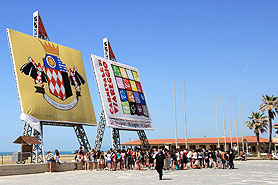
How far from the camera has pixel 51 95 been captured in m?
29.5

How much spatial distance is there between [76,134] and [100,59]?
26.4 feet

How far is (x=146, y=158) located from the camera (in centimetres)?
2523

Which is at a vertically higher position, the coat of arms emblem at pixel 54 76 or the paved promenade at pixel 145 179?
the coat of arms emblem at pixel 54 76

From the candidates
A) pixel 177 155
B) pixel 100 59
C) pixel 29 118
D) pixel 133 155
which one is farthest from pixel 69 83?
pixel 177 155

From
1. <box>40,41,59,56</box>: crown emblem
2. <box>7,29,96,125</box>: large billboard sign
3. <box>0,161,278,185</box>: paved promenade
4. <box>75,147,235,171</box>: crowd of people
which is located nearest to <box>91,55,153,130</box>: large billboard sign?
<box>7,29,96,125</box>: large billboard sign

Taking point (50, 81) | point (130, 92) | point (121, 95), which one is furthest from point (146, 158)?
point (130, 92)

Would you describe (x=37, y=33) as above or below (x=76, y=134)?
above

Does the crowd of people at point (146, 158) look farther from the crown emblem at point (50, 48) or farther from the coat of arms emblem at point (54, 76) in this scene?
the crown emblem at point (50, 48)

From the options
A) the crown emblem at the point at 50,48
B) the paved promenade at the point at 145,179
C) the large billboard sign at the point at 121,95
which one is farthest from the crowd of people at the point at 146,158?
the crown emblem at the point at 50,48

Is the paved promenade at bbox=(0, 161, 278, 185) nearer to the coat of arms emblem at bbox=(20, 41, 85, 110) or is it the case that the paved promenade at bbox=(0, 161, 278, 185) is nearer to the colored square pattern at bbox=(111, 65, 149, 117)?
the coat of arms emblem at bbox=(20, 41, 85, 110)

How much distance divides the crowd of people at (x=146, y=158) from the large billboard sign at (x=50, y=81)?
610 centimetres

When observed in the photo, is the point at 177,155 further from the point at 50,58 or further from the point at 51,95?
the point at 50,58

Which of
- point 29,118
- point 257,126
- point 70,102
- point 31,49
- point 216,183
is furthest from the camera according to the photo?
point 257,126

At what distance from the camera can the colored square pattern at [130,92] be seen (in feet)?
115
